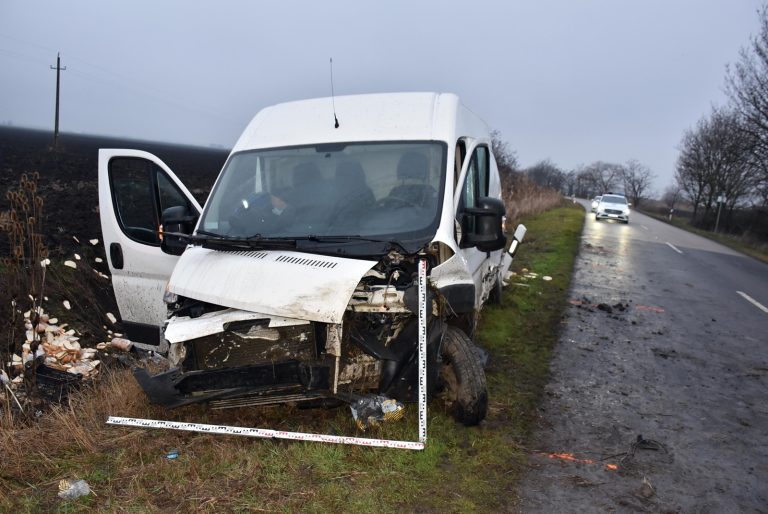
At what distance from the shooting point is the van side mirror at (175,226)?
477 cm

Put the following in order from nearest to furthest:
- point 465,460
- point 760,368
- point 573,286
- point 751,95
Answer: point 465,460 < point 760,368 < point 573,286 < point 751,95

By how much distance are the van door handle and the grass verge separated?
1095mm

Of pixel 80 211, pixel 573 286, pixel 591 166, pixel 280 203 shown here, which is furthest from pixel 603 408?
pixel 591 166

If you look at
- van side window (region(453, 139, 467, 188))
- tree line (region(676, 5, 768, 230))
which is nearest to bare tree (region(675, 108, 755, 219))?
tree line (region(676, 5, 768, 230))

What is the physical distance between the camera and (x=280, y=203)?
456 cm

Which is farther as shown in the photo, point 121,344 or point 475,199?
point 121,344

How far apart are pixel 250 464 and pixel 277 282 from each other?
3.70 ft

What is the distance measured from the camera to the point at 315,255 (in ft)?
12.8

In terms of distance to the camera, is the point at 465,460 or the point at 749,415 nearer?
the point at 465,460

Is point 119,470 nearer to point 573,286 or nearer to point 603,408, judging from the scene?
point 603,408

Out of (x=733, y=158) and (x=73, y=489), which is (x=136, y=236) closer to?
(x=73, y=489)

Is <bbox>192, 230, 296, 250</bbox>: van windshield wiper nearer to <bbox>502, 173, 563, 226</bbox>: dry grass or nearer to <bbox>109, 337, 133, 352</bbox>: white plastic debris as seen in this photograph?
<bbox>109, 337, 133, 352</bbox>: white plastic debris

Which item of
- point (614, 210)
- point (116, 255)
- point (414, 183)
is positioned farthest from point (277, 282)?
point (614, 210)

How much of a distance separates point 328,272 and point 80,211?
11.3 m
